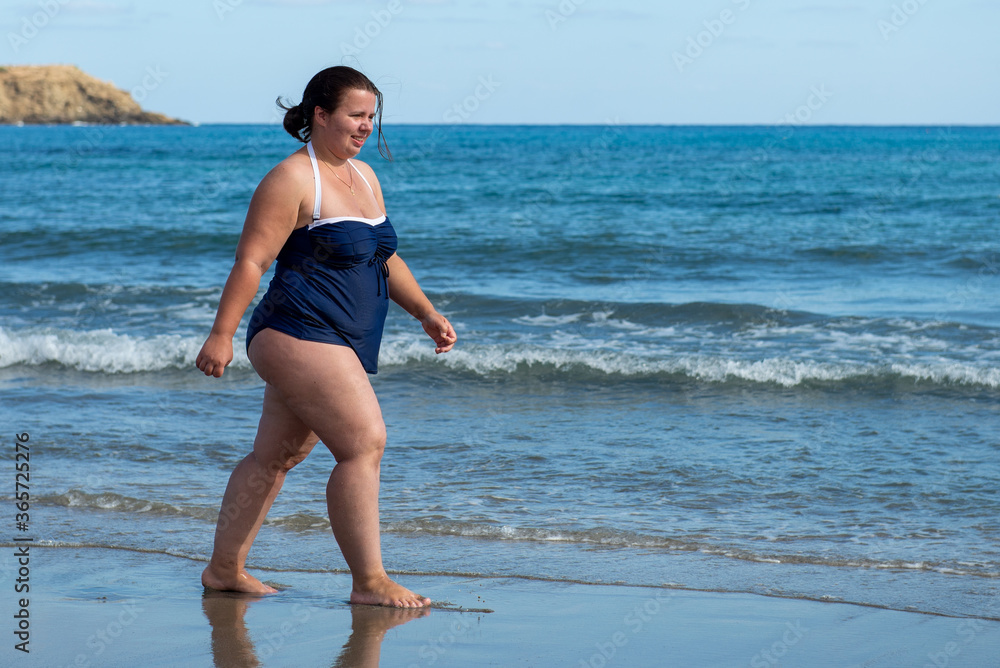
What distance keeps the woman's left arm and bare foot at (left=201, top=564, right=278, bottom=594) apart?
3.16ft

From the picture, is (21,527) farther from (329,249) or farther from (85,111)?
(85,111)

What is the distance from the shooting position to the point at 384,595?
3.04 meters

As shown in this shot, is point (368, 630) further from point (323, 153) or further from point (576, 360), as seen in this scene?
point (576, 360)

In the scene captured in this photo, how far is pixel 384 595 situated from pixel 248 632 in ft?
1.39

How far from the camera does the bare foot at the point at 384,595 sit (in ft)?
9.97

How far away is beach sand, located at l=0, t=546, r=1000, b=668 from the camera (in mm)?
2664

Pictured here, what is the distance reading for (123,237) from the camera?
16.7 meters

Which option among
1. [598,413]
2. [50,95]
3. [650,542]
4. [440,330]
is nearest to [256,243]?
[440,330]

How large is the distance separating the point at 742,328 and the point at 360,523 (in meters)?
6.93

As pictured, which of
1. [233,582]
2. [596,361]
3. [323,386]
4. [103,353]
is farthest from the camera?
[103,353]

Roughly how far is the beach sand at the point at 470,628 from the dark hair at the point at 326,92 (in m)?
1.42

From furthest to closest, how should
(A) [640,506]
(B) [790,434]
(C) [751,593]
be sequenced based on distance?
(B) [790,434] → (A) [640,506] → (C) [751,593]

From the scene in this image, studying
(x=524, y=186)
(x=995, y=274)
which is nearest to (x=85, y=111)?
(x=524, y=186)

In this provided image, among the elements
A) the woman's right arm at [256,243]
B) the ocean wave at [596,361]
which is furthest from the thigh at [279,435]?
the ocean wave at [596,361]
